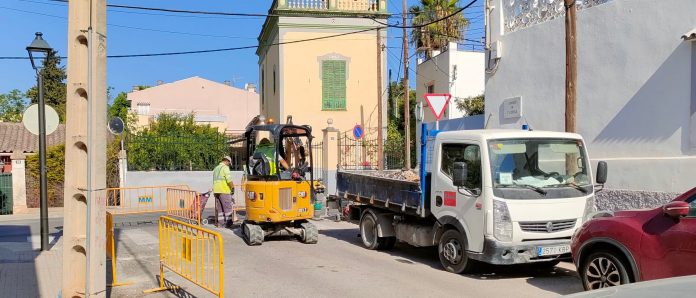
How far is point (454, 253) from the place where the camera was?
846 centimetres

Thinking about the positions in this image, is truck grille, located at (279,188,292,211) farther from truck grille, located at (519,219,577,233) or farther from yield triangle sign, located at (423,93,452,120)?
truck grille, located at (519,219,577,233)

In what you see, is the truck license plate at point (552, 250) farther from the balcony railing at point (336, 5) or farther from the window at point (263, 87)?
the window at point (263, 87)

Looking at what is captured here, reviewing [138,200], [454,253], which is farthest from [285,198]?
[138,200]

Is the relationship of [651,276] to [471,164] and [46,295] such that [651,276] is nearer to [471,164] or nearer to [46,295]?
[471,164]

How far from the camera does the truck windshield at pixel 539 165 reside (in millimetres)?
8039

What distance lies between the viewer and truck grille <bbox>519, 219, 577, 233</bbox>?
25.7ft

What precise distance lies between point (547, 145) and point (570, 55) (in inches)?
105

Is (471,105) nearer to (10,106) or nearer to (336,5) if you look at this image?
(336,5)

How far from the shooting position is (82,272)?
5.07 meters

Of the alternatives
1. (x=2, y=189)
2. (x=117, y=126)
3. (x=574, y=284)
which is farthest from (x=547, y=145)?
(x=2, y=189)

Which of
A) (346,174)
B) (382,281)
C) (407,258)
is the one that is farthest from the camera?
(346,174)

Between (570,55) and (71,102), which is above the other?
(570,55)

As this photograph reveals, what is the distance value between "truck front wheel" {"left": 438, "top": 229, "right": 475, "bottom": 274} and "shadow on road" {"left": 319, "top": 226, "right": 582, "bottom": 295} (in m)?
0.16

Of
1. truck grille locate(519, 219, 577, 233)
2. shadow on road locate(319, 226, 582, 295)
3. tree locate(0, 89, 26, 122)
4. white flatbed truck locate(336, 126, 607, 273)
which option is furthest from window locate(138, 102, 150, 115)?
truck grille locate(519, 219, 577, 233)
